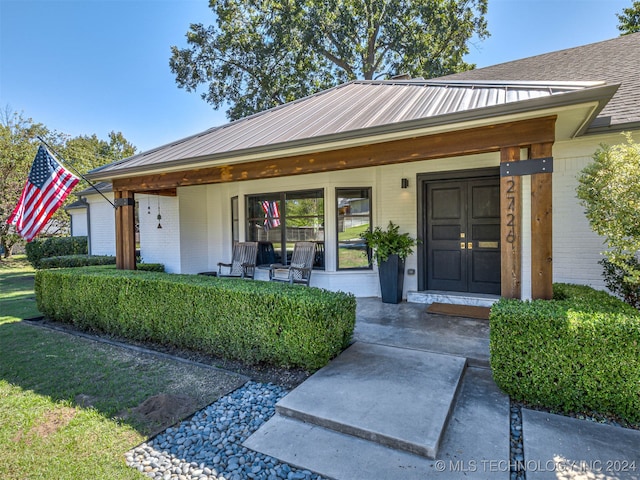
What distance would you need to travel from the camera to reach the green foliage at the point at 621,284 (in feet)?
12.6

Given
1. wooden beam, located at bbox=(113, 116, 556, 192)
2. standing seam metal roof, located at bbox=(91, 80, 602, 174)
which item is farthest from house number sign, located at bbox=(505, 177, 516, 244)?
standing seam metal roof, located at bbox=(91, 80, 602, 174)

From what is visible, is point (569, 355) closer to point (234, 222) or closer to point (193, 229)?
point (234, 222)

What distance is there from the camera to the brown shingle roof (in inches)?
190

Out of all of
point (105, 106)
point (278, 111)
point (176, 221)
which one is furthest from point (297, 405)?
point (105, 106)

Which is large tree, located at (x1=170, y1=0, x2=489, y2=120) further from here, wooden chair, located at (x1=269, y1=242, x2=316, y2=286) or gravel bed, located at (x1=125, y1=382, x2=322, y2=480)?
gravel bed, located at (x1=125, y1=382, x2=322, y2=480)

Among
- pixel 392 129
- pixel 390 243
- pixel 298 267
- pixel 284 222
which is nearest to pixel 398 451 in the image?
pixel 392 129

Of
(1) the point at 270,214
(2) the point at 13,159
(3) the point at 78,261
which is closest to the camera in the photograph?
(1) the point at 270,214

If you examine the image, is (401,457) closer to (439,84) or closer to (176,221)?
(439,84)

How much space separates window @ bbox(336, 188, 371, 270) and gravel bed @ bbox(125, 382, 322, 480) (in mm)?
4311

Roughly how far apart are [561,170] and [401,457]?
4.65m

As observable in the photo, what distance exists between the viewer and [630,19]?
12734 millimetres

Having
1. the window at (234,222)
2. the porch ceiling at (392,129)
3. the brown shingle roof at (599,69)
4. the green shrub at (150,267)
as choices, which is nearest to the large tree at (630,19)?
the brown shingle roof at (599,69)

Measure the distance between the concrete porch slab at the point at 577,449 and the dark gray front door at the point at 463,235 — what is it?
3600mm

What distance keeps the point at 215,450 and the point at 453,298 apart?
4.84 m
